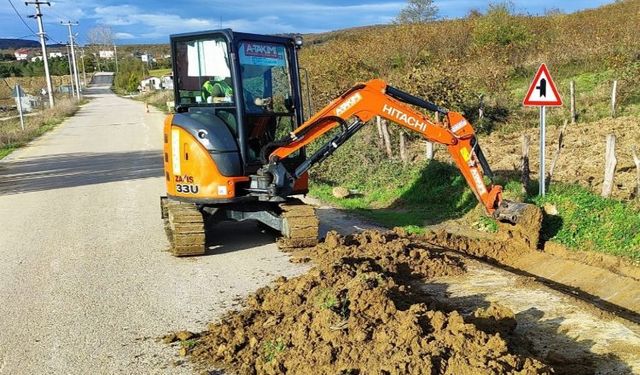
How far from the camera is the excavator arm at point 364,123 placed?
7.84 meters

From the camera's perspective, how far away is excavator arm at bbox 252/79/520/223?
784cm

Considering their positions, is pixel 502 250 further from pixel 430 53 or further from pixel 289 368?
pixel 430 53

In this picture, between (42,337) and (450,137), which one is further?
(450,137)

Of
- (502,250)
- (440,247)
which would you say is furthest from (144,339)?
(502,250)

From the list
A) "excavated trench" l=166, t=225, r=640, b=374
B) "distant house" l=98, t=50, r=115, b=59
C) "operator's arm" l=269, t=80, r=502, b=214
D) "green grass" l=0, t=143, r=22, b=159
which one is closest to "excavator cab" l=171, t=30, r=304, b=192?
"operator's arm" l=269, t=80, r=502, b=214

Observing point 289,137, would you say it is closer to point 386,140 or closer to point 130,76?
point 386,140

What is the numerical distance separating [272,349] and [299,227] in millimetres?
3169

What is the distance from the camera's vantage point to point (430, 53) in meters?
26.9

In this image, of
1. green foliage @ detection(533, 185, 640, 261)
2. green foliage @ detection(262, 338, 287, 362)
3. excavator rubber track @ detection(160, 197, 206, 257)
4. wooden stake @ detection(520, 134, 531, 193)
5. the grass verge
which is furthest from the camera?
wooden stake @ detection(520, 134, 531, 193)

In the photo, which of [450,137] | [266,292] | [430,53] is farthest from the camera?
[430,53]

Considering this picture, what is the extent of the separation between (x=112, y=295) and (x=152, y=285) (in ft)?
1.58

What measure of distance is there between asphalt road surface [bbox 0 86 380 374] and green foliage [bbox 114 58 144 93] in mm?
81668

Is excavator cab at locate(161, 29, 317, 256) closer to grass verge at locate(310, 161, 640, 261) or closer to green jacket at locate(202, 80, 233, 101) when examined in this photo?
green jacket at locate(202, 80, 233, 101)

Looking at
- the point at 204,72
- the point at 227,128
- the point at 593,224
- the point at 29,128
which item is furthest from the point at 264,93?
the point at 29,128
